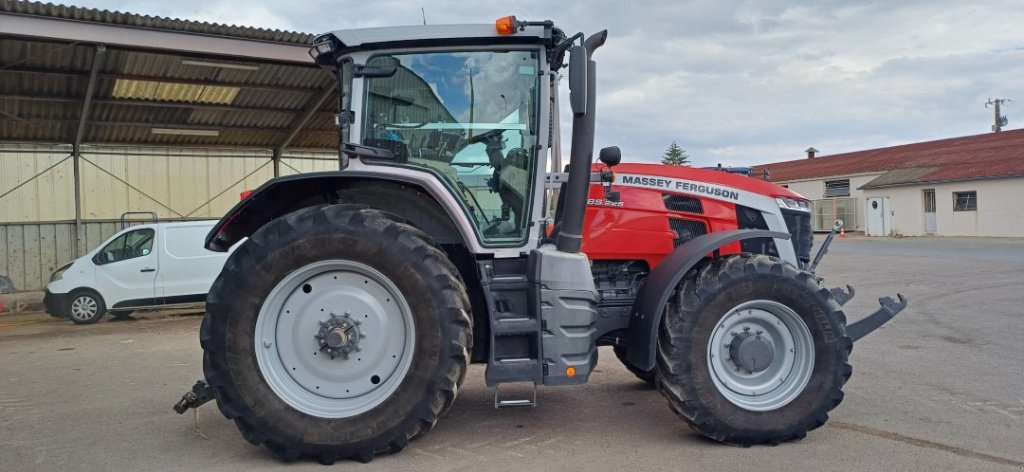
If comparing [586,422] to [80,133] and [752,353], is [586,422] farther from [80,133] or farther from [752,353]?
[80,133]

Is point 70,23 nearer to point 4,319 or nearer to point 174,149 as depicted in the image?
point 4,319

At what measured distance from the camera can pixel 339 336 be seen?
4.31m

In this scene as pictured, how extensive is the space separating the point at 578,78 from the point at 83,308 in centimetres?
1136

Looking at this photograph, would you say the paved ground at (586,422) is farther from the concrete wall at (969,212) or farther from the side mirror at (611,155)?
the concrete wall at (969,212)

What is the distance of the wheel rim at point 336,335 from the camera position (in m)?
4.31

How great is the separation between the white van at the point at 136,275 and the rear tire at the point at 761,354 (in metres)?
9.96

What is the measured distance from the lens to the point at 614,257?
5.20 meters

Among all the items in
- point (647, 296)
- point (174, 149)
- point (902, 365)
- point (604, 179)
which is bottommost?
point (902, 365)

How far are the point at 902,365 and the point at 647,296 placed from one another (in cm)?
383

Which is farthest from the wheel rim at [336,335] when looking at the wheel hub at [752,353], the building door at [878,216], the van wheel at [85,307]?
the building door at [878,216]

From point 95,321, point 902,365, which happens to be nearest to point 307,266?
point 902,365

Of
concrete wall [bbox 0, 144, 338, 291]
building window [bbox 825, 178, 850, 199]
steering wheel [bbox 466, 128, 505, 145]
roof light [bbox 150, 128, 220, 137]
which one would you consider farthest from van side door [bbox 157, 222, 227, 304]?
building window [bbox 825, 178, 850, 199]

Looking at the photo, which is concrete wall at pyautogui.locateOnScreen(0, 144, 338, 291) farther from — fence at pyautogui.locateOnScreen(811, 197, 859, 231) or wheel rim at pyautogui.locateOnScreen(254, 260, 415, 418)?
fence at pyautogui.locateOnScreen(811, 197, 859, 231)

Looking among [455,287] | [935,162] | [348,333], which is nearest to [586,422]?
[455,287]
